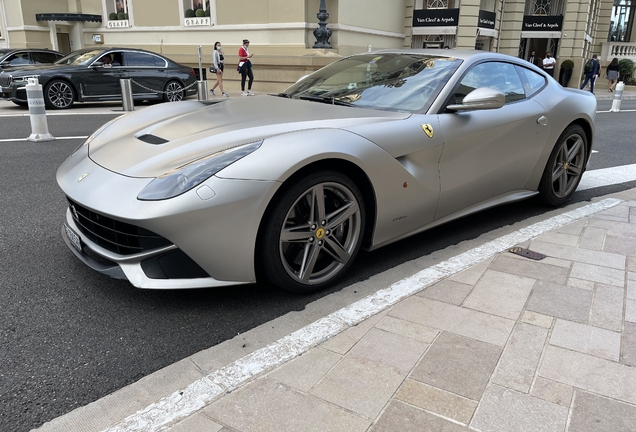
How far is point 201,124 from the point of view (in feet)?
10.3

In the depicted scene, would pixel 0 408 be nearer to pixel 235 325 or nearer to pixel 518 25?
pixel 235 325

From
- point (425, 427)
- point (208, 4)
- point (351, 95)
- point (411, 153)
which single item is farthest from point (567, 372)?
point (208, 4)

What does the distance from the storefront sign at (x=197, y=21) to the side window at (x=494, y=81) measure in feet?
62.1

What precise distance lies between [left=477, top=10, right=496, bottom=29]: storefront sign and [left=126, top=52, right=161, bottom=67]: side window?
18342 millimetres

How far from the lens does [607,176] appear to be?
6.31m

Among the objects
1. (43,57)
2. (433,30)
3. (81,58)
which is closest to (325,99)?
(81,58)

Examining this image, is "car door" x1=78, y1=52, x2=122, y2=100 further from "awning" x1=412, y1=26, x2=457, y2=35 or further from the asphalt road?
"awning" x1=412, y1=26, x2=457, y2=35

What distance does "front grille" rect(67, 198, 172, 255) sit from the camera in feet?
8.27

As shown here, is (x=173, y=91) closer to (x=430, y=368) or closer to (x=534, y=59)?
(x=430, y=368)

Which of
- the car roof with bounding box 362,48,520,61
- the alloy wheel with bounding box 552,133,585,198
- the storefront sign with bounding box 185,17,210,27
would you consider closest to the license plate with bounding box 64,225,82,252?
the car roof with bounding box 362,48,520,61

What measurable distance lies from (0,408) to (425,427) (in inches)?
65.2

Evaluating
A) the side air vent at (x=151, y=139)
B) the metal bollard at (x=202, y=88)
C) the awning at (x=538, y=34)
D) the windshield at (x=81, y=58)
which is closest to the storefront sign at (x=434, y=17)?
the awning at (x=538, y=34)

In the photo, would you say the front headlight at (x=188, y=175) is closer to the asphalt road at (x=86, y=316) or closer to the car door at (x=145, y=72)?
the asphalt road at (x=86, y=316)

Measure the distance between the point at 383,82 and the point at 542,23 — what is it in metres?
30.2
